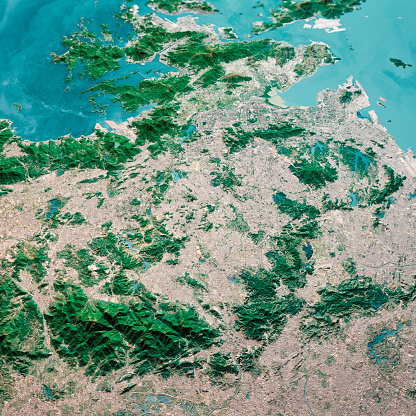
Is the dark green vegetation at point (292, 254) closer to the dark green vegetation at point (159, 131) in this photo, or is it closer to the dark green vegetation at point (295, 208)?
the dark green vegetation at point (295, 208)

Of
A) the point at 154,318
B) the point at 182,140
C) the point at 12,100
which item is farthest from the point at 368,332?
the point at 12,100

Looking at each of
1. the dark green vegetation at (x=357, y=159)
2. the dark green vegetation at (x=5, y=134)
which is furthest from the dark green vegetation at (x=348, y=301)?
the dark green vegetation at (x=5, y=134)

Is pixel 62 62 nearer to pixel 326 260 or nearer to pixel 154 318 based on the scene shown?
pixel 154 318

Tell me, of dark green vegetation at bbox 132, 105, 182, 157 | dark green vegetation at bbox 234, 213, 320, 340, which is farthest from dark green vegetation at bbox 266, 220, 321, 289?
dark green vegetation at bbox 132, 105, 182, 157

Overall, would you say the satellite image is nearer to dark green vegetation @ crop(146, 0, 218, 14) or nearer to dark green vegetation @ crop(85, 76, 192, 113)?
dark green vegetation @ crop(85, 76, 192, 113)

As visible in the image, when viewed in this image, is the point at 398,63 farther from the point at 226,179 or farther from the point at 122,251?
the point at 122,251
